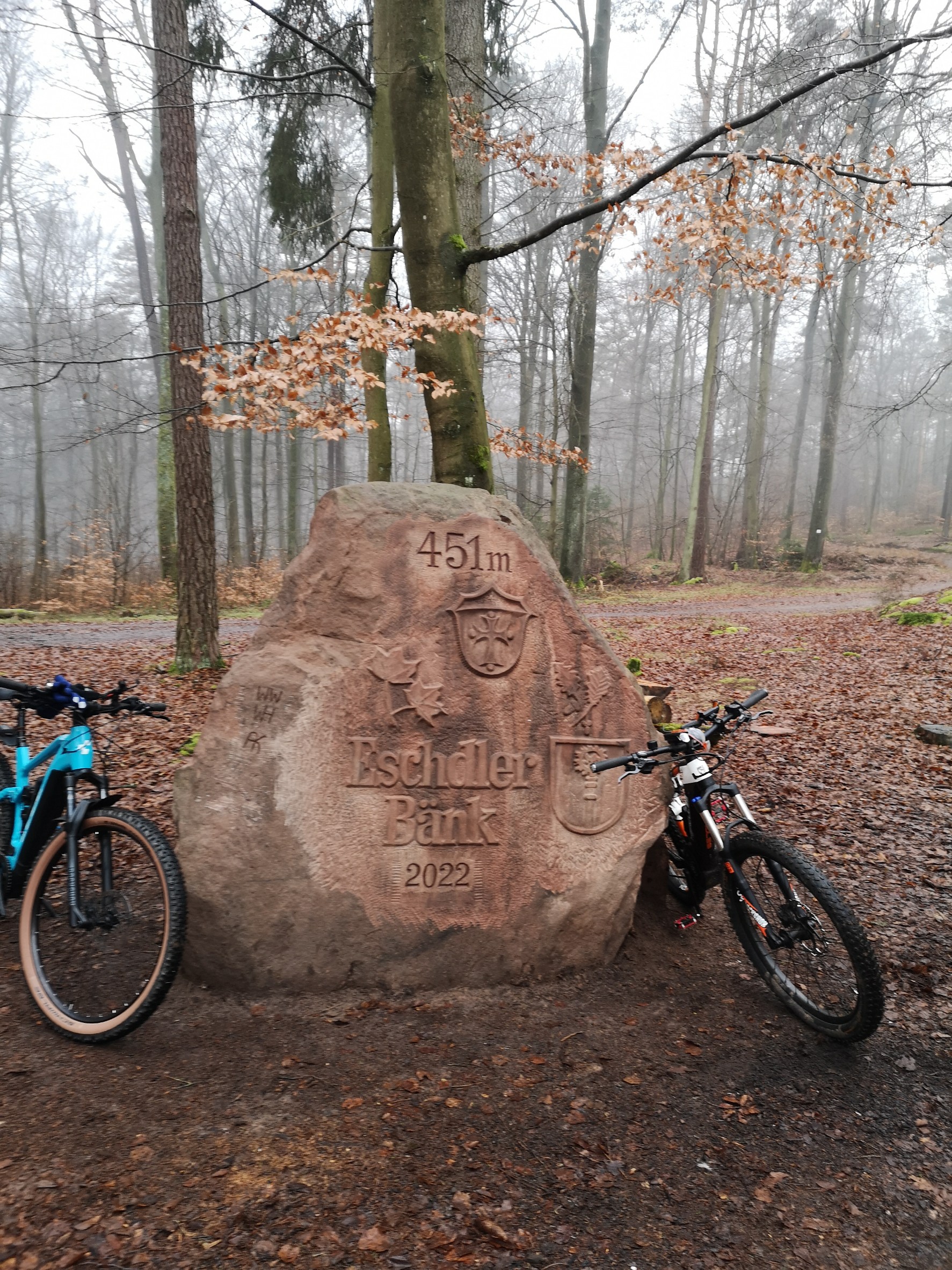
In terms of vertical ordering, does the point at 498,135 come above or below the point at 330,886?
above

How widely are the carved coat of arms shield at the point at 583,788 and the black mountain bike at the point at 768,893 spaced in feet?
0.77

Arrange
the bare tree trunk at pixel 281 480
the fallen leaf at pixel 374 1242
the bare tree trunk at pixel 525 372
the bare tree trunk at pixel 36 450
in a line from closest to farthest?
1. the fallen leaf at pixel 374 1242
2. the bare tree trunk at pixel 36 450
3. the bare tree trunk at pixel 525 372
4. the bare tree trunk at pixel 281 480

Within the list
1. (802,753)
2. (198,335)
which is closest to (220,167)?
(198,335)

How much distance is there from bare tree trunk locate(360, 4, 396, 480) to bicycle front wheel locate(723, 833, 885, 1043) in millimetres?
6410

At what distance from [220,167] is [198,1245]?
25878 mm

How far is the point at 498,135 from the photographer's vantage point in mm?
Result: 8773

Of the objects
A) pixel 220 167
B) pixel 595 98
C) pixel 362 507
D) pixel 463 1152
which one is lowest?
pixel 463 1152

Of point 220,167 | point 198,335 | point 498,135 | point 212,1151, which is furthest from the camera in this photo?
point 220,167

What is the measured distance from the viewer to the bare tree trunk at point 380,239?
8.44 meters

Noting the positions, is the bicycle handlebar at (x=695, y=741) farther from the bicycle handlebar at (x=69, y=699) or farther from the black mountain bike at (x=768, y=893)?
the bicycle handlebar at (x=69, y=699)

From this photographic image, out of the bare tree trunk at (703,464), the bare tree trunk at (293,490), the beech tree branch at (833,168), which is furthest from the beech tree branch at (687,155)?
the bare tree trunk at (293,490)

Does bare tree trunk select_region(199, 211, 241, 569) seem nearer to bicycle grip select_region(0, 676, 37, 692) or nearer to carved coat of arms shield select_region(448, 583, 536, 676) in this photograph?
bicycle grip select_region(0, 676, 37, 692)

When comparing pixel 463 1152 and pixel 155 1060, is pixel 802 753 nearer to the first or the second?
pixel 463 1152


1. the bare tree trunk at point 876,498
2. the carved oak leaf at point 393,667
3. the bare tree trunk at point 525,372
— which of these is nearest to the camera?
the carved oak leaf at point 393,667
